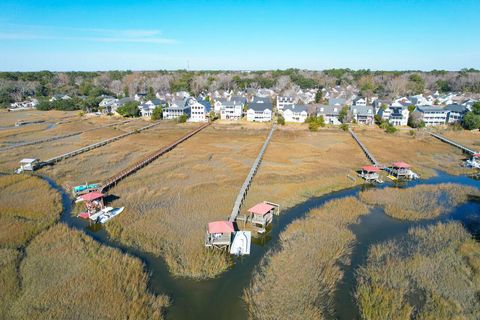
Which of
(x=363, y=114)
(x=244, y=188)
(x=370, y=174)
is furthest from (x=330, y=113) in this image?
(x=244, y=188)

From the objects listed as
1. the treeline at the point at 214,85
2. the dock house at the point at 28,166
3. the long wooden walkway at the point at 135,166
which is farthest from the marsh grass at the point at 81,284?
the treeline at the point at 214,85

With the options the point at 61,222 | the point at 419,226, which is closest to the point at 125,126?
the point at 61,222

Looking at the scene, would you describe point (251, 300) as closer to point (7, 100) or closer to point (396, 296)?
point (396, 296)

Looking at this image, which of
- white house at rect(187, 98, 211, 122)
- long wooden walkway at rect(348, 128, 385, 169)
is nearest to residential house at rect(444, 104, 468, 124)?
long wooden walkway at rect(348, 128, 385, 169)

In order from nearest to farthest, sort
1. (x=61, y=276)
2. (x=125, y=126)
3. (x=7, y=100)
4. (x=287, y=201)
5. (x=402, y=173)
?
1. (x=61, y=276)
2. (x=287, y=201)
3. (x=402, y=173)
4. (x=125, y=126)
5. (x=7, y=100)

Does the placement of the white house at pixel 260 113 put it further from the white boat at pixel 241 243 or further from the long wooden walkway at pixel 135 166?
the white boat at pixel 241 243

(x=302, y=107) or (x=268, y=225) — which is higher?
(x=302, y=107)
